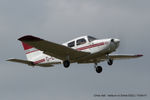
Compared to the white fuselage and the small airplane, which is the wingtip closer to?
the small airplane

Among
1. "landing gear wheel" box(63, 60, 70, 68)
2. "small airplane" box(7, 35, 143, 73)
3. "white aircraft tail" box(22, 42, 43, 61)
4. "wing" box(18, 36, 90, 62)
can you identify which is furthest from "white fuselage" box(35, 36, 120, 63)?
"white aircraft tail" box(22, 42, 43, 61)

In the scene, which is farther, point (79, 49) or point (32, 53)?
Answer: point (32, 53)

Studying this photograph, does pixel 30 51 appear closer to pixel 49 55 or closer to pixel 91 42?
pixel 49 55

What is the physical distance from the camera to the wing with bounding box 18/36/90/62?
26.5 metres

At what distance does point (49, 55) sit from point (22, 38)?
4.60m

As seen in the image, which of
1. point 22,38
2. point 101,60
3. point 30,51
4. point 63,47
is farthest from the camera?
point 30,51

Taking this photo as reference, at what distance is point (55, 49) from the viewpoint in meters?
28.3

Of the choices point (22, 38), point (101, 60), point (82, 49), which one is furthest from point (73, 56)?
point (22, 38)

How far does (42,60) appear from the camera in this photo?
3150 centimetres

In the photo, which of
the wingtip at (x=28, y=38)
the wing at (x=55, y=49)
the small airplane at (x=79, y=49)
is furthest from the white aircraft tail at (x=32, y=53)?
the wingtip at (x=28, y=38)

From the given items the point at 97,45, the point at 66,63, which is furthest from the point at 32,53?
the point at 97,45

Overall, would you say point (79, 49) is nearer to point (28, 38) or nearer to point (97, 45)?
point (97, 45)

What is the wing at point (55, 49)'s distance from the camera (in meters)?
26.5

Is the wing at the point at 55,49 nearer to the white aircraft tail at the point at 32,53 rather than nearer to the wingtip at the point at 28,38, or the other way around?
the wingtip at the point at 28,38
